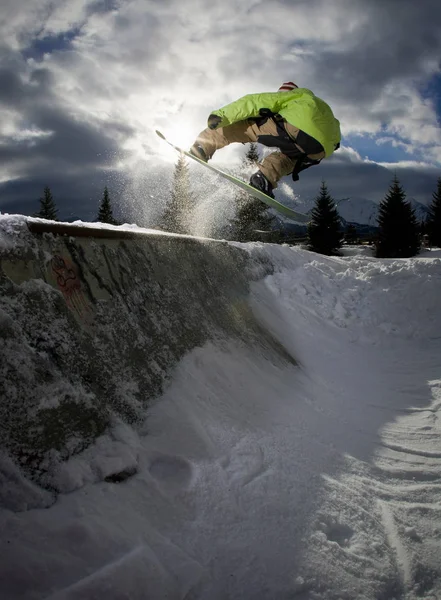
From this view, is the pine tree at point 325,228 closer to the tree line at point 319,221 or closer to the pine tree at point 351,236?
the tree line at point 319,221

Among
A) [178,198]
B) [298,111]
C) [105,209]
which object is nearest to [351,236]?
[178,198]

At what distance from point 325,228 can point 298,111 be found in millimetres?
25651

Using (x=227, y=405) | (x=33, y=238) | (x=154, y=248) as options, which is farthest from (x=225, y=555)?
(x=154, y=248)

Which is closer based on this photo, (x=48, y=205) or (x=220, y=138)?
(x=220, y=138)

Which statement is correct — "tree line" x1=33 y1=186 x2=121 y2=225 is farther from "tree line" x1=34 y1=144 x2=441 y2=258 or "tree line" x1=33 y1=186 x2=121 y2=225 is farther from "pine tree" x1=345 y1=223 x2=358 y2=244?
"pine tree" x1=345 y1=223 x2=358 y2=244

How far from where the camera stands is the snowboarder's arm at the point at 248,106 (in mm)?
4789

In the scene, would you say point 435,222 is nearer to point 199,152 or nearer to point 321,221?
point 321,221

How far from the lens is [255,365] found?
4.07 m

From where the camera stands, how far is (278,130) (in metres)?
4.83

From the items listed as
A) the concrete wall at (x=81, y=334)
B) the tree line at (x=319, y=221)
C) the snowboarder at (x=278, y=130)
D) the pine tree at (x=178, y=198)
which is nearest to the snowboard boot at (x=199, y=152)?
the snowboarder at (x=278, y=130)

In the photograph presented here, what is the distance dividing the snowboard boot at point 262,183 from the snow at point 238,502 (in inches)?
99.3

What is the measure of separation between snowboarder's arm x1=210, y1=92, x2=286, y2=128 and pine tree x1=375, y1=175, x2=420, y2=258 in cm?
2449

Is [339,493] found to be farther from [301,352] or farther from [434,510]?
[301,352]

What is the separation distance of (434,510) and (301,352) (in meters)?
3.58
